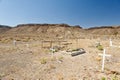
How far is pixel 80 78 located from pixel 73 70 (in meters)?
1.53

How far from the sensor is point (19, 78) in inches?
326

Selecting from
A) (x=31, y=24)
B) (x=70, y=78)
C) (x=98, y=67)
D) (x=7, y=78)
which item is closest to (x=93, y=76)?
(x=70, y=78)

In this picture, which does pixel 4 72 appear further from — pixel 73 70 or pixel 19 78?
pixel 73 70

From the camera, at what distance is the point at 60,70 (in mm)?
10031

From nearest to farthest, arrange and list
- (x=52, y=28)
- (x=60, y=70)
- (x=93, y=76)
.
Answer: (x=93, y=76) < (x=60, y=70) < (x=52, y=28)

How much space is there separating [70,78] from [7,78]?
132 inches

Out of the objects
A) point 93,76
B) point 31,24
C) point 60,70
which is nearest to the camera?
point 93,76

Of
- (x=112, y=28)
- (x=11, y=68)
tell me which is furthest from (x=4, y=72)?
(x=112, y=28)

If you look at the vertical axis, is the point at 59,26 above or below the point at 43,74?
above

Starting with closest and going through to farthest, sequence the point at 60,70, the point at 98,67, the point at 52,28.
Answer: the point at 60,70, the point at 98,67, the point at 52,28

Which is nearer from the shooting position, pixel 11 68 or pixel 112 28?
pixel 11 68

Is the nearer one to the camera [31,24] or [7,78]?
[7,78]

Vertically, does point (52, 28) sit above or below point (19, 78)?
above

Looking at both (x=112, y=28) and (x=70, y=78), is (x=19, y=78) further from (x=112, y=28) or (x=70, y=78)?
(x=112, y=28)
